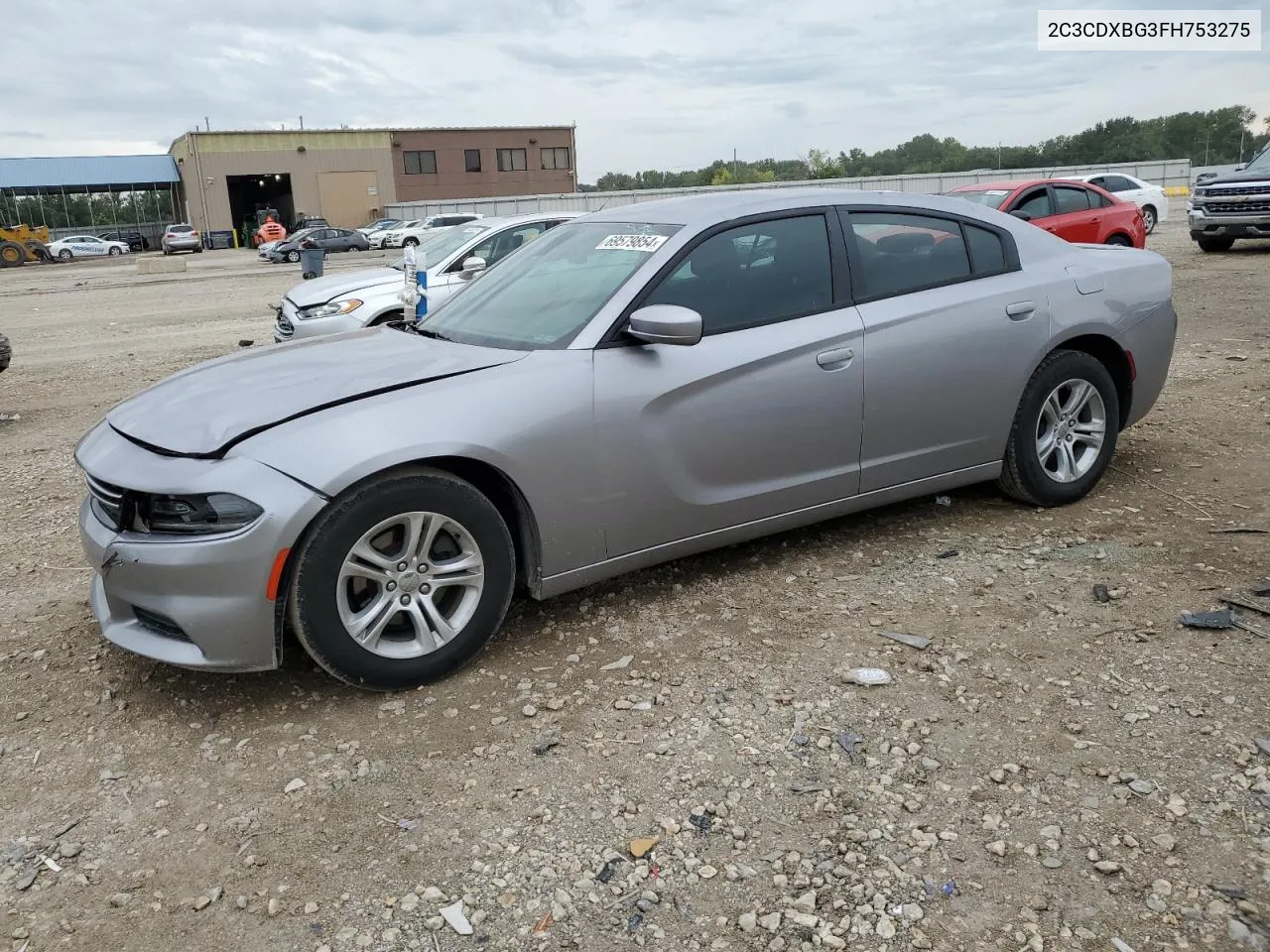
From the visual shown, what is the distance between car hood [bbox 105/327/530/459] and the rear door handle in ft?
4.06

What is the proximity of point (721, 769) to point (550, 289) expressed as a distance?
217 cm

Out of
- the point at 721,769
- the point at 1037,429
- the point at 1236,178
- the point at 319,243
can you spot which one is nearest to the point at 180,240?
the point at 319,243

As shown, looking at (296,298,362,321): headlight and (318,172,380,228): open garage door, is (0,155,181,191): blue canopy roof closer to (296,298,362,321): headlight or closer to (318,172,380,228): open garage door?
(318,172,380,228): open garage door

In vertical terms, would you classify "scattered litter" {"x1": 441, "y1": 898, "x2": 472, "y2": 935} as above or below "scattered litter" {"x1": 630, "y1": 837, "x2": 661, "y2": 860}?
below

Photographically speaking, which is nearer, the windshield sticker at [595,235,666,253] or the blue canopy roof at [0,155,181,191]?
the windshield sticker at [595,235,666,253]

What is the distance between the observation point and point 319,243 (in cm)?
3906

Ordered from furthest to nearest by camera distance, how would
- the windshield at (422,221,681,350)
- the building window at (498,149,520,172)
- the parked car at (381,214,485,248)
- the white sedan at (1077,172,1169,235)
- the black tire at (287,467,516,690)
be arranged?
the building window at (498,149,520,172)
the parked car at (381,214,485,248)
the white sedan at (1077,172,1169,235)
the windshield at (422,221,681,350)
the black tire at (287,467,516,690)

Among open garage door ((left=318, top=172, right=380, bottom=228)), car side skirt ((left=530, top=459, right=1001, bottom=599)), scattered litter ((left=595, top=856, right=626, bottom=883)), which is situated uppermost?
open garage door ((left=318, top=172, right=380, bottom=228))

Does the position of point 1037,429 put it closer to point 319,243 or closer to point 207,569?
point 207,569

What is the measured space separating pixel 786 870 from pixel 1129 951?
2.55ft

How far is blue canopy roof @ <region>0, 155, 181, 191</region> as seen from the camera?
202ft

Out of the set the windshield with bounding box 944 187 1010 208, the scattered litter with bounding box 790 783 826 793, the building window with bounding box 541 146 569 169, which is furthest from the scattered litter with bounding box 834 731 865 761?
the building window with bounding box 541 146 569 169

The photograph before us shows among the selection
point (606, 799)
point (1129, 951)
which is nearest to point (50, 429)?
point (606, 799)

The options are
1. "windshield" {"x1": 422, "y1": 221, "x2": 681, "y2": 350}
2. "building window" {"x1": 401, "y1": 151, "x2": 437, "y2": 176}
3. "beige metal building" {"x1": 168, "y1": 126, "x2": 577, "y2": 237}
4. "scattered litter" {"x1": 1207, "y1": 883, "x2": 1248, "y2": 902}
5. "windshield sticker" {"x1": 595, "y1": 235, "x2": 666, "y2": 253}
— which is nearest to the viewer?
Answer: "scattered litter" {"x1": 1207, "y1": 883, "x2": 1248, "y2": 902}
